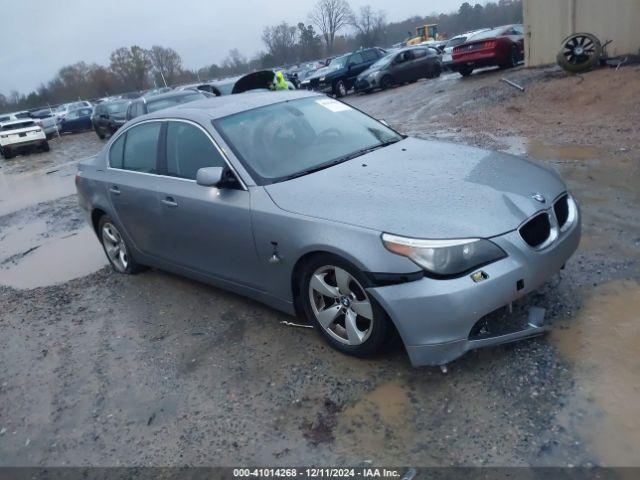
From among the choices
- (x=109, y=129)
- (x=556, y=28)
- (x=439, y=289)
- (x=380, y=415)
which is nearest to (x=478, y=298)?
(x=439, y=289)

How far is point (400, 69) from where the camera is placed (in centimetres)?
2241

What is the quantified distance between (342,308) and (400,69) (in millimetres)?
20506

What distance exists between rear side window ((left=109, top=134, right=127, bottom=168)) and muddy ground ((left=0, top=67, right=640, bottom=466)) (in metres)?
1.17

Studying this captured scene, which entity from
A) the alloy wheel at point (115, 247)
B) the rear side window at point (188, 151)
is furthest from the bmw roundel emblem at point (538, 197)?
the alloy wheel at point (115, 247)

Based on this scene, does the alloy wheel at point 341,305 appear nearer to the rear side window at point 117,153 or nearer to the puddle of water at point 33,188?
the rear side window at point 117,153

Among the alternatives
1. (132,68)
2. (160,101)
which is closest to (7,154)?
(160,101)

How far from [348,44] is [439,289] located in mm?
97004

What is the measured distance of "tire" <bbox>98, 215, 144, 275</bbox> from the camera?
562 centimetres

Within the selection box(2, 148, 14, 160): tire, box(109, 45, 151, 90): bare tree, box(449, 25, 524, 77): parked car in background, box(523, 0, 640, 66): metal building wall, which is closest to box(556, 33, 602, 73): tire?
box(523, 0, 640, 66): metal building wall

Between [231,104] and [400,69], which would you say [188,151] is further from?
[400,69]

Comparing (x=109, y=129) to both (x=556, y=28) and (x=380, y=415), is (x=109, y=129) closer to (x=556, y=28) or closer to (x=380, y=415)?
(x=556, y=28)

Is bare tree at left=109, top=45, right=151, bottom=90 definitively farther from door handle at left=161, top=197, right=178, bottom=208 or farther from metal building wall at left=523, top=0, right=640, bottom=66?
door handle at left=161, top=197, right=178, bottom=208

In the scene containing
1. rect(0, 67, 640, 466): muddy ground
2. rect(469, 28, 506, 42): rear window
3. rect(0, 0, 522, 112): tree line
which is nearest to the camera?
rect(0, 67, 640, 466): muddy ground

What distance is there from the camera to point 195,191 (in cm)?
427
